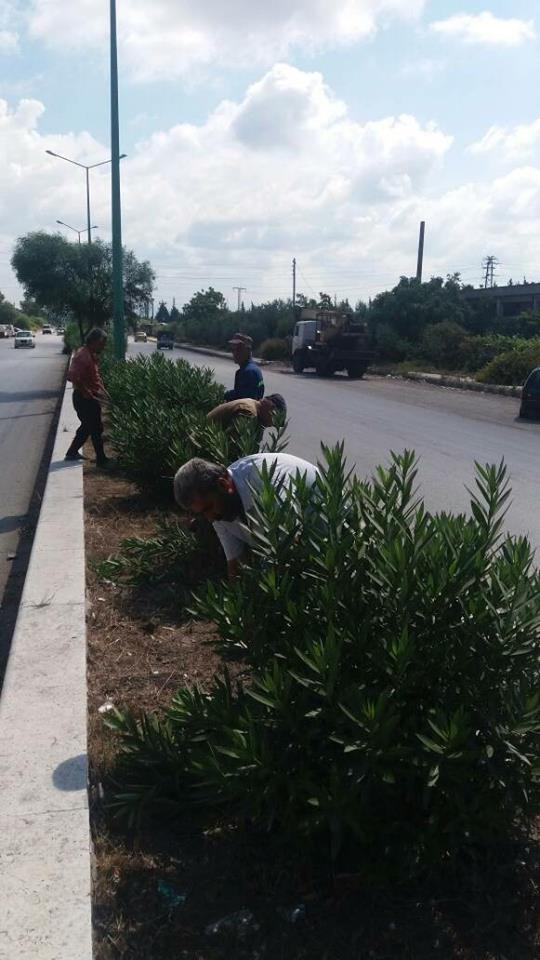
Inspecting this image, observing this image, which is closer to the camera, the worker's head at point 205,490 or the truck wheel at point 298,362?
the worker's head at point 205,490

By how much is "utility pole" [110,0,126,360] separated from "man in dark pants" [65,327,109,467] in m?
8.60

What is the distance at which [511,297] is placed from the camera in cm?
5444

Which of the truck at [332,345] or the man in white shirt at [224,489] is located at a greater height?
the man in white shirt at [224,489]

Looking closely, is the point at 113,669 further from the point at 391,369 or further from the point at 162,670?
the point at 391,369

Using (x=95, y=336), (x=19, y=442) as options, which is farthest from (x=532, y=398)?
(x=95, y=336)

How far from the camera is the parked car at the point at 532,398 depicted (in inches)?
756

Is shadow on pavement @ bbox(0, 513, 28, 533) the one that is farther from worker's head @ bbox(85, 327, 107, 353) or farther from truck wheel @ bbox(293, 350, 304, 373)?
truck wheel @ bbox(293, 350, 304, 373)

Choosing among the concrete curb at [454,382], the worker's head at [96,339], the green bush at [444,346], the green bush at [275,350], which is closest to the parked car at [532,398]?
the concrete curb at [454,382]

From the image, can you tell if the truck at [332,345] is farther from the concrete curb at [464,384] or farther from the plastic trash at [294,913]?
the plastic trash at [294,913]

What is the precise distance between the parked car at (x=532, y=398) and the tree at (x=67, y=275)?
13.0 m

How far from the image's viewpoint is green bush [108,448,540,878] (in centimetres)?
244

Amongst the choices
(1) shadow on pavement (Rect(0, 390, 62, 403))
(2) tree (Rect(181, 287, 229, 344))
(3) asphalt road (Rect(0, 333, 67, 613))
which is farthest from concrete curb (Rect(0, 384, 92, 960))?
(2) tree (Rect(181, 287, 229, 344))

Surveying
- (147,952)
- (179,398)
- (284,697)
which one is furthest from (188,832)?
(179,398)

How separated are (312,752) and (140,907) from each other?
657mm
